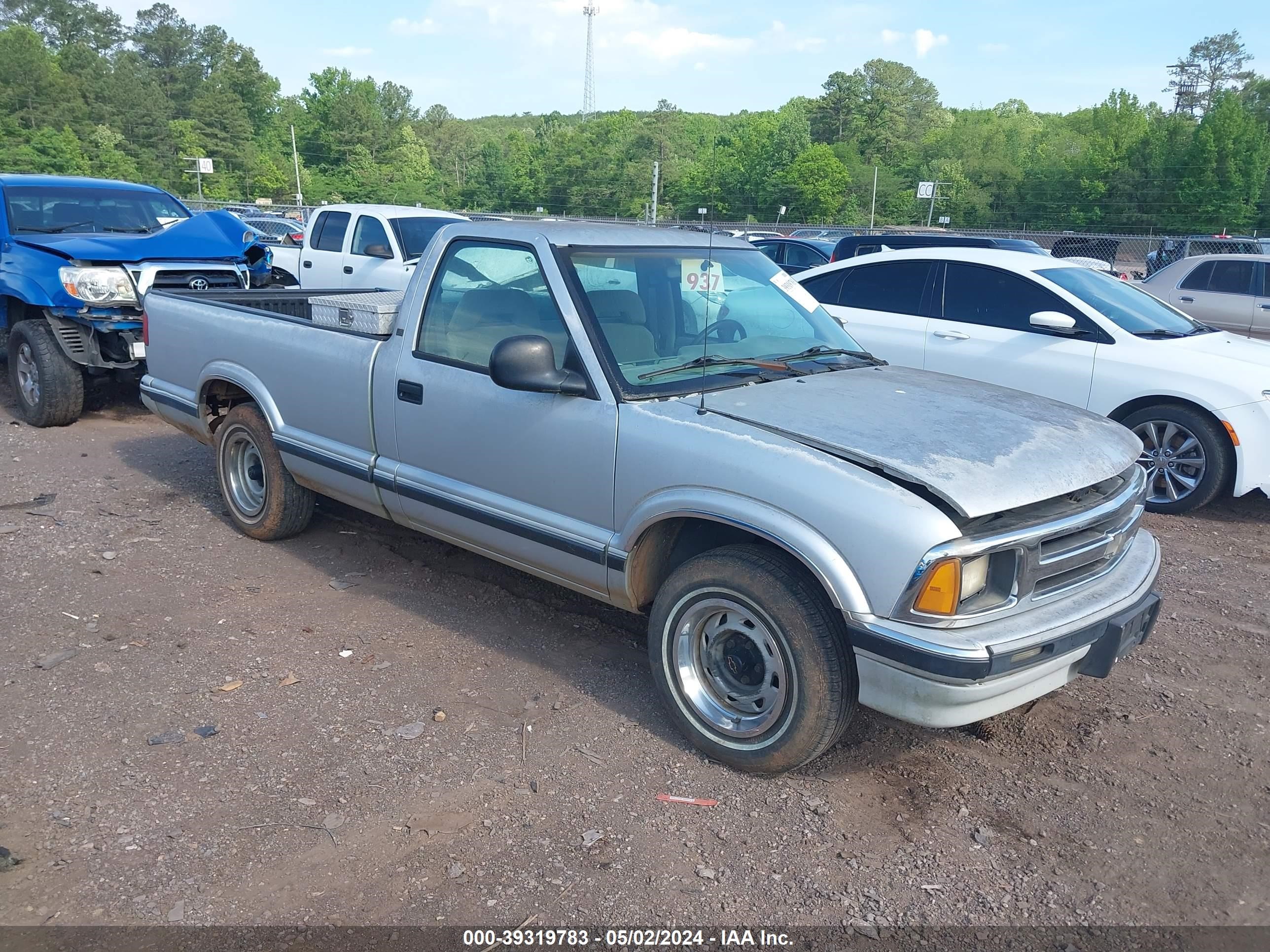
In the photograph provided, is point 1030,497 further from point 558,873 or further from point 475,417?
point 475,417

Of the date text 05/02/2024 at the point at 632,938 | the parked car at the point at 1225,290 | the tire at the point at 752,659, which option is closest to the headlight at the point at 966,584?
the tire at the point at 752,659

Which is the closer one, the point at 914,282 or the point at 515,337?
the point at 515,337

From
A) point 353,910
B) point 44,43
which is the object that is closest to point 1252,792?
point 353,910

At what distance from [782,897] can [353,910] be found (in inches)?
48.9

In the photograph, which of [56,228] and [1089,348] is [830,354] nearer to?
[1089,348]

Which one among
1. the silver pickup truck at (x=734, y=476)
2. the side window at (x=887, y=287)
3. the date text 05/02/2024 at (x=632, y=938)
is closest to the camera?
the date text 05/02/2024 at (x=632, y=938)

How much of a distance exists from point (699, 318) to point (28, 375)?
6.87 meters

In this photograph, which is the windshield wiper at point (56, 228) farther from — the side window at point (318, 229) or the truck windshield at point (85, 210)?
the side window at point (318, 229)

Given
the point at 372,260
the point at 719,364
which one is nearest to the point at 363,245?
the point at 372,260

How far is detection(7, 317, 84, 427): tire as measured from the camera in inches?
312

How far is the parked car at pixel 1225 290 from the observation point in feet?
40.5

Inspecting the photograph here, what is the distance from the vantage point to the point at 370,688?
4.00m

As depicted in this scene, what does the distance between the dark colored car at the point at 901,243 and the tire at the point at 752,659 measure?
1112 cm

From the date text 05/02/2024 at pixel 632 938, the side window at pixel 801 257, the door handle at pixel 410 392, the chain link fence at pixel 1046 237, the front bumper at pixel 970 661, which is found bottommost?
the date text 05/02/2024 at pixel 632 938
